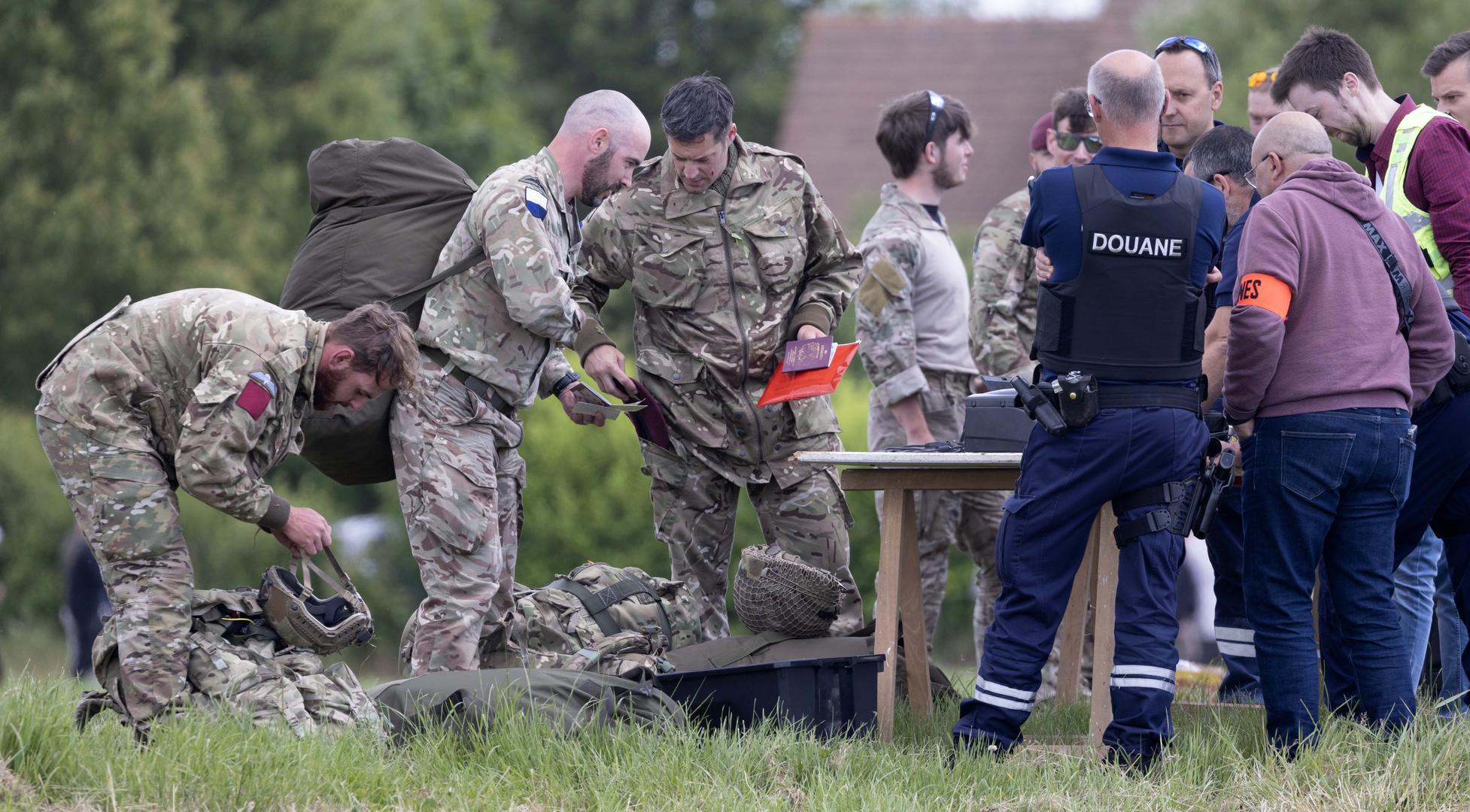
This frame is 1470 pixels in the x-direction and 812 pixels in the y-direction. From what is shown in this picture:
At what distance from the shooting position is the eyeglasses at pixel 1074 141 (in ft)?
20.4

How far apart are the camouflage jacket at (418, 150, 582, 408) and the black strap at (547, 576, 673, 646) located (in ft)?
2.72

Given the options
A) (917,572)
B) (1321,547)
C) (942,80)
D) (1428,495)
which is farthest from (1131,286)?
(942,80)

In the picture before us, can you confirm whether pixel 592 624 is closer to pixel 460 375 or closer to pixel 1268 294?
pixel 460 375

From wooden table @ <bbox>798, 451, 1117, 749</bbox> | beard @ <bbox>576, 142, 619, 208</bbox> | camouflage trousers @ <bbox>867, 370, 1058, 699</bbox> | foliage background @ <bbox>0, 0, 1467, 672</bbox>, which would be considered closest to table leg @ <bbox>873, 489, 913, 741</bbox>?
wooden table @ <bbox>798, 451, 1117, 749</bbox>

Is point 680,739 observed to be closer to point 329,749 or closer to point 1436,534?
point 329,749

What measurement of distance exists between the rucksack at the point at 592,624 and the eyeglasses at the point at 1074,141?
8.12 ft

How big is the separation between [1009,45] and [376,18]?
13.8m

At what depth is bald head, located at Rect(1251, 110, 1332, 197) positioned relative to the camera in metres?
4.46

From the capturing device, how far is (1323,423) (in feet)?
14.0

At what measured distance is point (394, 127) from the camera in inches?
759

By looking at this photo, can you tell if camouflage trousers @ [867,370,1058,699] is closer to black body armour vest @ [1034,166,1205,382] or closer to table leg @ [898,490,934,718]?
table leg @ [898,490,934,718]

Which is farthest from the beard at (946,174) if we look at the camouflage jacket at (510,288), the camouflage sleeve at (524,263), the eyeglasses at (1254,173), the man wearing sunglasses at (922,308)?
the camouflage sleeve at (524,263)

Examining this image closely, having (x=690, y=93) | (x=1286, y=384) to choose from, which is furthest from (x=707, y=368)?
(x=1286, y=384)

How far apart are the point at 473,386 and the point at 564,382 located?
495mm
